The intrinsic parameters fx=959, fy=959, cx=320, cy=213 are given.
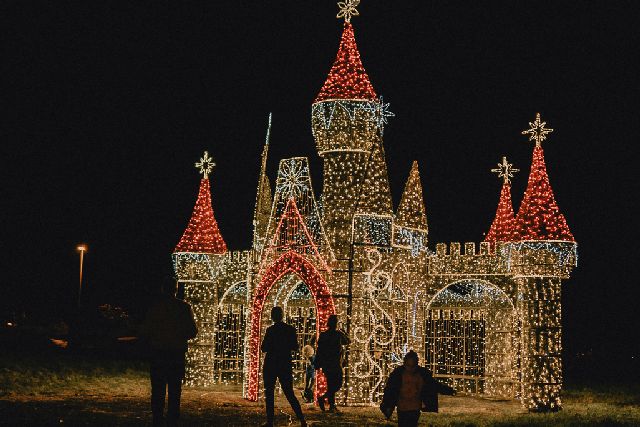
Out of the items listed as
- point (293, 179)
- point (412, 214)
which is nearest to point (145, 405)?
point (293, 179)

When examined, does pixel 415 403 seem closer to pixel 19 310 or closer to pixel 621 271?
pixel 621 271

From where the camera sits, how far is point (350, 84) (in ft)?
64.5

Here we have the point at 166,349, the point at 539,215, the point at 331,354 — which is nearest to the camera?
the point at 166,349

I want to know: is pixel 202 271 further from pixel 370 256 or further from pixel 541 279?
pixel 541 279

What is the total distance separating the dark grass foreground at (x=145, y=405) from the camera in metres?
15.3

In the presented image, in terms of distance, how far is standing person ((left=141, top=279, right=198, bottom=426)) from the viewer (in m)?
11.2

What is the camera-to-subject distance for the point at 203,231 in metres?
23.3

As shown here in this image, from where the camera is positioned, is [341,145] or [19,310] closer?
[341,145]

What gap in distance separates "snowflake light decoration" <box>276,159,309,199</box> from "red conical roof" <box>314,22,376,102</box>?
5.01ft

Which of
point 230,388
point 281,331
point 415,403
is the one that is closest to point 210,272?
Result: point 230,388

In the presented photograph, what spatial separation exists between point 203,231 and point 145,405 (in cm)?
672

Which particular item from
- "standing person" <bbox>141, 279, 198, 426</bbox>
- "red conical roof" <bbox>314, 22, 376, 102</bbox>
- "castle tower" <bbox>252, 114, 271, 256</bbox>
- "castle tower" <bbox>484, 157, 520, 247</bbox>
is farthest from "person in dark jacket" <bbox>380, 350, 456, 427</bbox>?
"castle tower" <bbox>484, 157, 520, 247</bbox>

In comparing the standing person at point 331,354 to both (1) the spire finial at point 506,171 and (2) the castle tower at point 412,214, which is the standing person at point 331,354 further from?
(1) the spire finial at point 506,171

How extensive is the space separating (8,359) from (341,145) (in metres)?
10.2
